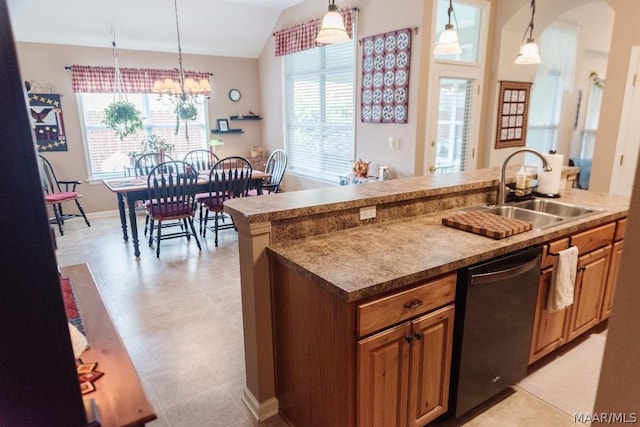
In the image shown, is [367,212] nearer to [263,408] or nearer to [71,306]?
[263,408]

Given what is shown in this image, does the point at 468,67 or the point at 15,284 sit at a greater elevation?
the point at 468,67

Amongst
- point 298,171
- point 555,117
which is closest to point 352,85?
point 298,171

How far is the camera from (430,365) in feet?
5.55

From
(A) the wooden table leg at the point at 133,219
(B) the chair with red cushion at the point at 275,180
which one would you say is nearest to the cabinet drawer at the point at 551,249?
(B) the chair with red cushion at the point at 275,180

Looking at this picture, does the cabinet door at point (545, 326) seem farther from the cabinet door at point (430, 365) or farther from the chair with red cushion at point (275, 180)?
the chair with red cushion at point (275, 180)

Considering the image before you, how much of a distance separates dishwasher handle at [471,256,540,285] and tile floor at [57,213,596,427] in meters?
0.74

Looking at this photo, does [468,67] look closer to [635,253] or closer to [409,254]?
[409,254]

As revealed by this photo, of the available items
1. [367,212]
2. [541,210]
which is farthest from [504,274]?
[541,210]

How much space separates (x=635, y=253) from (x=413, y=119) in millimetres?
3599

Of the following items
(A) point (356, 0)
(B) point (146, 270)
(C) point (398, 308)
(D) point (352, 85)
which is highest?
(A) point (356, 0)

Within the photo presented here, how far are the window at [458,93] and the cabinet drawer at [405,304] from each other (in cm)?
281

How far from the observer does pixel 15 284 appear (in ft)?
2.40

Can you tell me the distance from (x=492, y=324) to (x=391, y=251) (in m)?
0.61

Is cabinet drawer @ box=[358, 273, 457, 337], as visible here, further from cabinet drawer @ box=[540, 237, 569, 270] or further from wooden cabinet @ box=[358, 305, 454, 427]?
cabinet drawer @ box=[540, 237, 569, 270]
